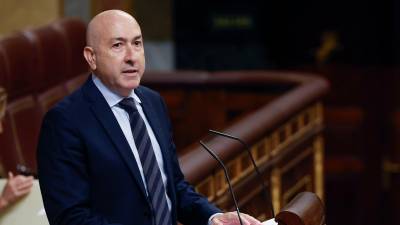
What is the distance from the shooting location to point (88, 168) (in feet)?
7.08

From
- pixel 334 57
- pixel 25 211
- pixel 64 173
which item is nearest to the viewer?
pixel 64 173

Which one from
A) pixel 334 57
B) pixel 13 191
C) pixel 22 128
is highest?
pixel 13 191

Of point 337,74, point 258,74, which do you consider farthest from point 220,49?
point 258,74

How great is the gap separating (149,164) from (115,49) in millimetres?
253

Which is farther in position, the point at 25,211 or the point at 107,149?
the point at 25,211

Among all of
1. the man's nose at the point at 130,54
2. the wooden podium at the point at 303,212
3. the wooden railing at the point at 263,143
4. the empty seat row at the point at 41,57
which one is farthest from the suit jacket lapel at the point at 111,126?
the empty seat row at the point at 41,57

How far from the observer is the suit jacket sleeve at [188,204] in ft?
7.74

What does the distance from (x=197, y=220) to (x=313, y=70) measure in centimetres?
666

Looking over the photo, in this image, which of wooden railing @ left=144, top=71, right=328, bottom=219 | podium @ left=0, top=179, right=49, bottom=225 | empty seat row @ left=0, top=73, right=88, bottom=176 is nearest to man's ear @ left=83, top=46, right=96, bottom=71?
podium @ left=0, top=179, right=49, bottom=225

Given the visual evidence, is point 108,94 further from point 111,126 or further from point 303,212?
point 303,212

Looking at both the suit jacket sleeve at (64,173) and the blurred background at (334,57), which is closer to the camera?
the suit jacket sleeve at (64,173)

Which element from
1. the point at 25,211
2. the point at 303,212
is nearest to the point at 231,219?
the point at 303,212

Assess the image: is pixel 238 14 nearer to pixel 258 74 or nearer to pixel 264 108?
pixel 258 74

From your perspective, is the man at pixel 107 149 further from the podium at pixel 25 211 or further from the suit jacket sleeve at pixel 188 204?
the podium at pixel 25 211
